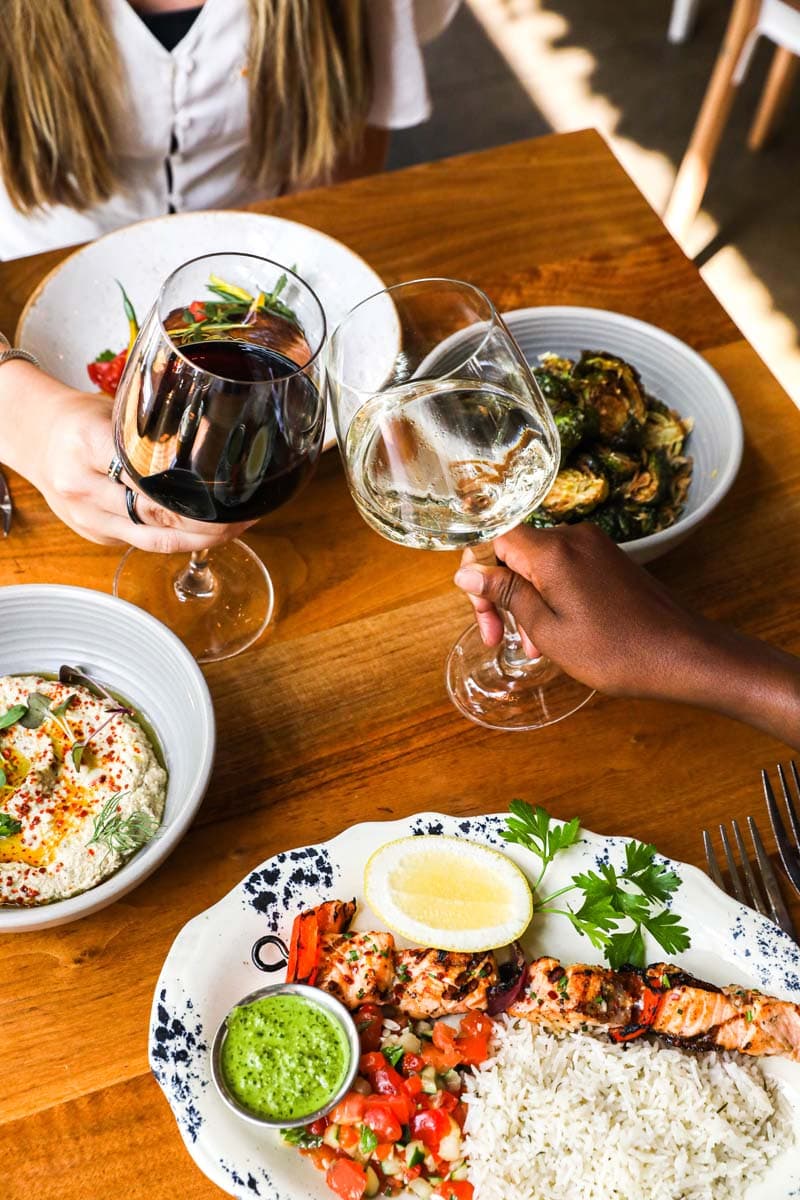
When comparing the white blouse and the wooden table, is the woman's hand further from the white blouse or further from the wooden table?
the white blouse

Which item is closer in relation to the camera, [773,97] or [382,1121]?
[382,1121]

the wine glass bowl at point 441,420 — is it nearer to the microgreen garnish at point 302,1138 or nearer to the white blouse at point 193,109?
the microgreen garnish at point 302,1138

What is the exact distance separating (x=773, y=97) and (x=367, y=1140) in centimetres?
344

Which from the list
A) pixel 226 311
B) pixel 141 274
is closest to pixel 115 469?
pixel 226 311

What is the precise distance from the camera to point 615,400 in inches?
51.8

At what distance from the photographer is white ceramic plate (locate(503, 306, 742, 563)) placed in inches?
51.4

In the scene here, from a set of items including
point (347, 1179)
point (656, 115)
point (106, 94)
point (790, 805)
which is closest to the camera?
point (347, 1179)

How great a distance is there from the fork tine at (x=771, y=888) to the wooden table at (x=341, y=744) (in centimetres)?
4

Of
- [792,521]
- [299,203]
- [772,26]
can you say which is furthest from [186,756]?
[772,26]

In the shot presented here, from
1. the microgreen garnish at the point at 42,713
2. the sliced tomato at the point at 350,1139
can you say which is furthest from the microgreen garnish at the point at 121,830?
the sliced tomato at the point at 350,1139

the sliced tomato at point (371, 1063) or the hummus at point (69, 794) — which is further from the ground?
the hummus at point (69, 794)

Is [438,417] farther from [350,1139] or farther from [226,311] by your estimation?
[350,1139]

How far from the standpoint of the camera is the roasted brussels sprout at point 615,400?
1311 millimetres

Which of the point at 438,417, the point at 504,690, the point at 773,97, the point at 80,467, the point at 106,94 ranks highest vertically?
the point at 438,417
